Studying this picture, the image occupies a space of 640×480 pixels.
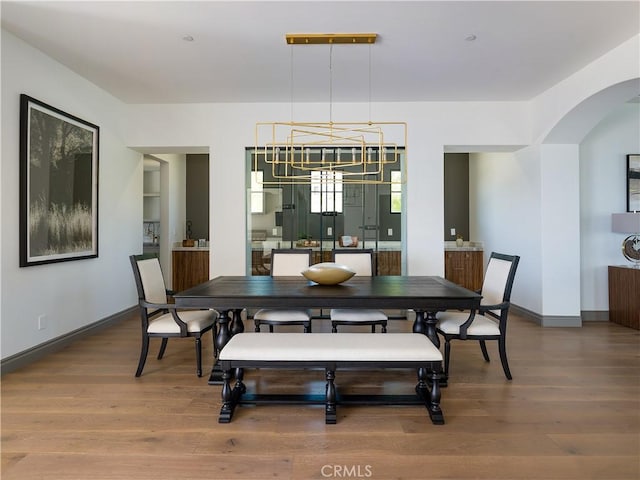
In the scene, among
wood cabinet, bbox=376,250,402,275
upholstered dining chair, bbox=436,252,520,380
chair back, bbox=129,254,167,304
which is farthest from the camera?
wood cabinet, bbox=376,250,402,275

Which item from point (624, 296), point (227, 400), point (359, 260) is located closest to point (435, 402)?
point (227, 400)

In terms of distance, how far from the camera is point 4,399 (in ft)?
8.27

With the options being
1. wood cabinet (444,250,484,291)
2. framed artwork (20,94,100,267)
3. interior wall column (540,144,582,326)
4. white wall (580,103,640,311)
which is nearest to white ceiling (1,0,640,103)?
framed artwork (20,94,100,267)

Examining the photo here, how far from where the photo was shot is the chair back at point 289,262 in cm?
378

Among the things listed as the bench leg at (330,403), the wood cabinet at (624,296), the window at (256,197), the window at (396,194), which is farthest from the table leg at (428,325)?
the wood cabinet at (624,296)

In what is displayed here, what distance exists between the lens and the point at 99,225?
425cm

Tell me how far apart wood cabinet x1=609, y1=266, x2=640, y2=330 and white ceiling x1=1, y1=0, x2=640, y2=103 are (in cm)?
232

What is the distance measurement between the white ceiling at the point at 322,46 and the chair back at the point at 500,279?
182 cm

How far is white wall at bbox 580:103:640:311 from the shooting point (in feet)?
15.3

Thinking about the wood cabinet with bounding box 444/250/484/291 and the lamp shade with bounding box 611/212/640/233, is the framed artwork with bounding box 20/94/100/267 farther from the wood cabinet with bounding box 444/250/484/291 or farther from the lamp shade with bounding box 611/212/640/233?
the lamp shade with bounding box 611/212/640/233

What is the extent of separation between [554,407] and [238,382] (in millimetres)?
2040

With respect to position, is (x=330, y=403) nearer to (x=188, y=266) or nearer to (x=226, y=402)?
(x=226, y=402)

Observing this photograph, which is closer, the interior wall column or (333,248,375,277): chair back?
(333,248,375,277): chair back

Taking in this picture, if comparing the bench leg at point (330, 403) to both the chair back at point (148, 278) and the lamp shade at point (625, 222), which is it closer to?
the chair back at point (148, 278)
